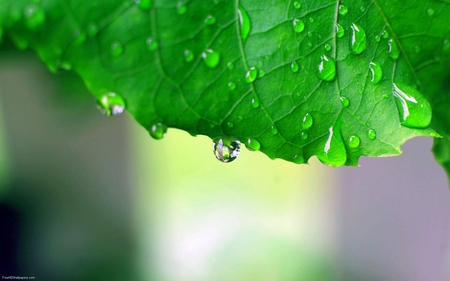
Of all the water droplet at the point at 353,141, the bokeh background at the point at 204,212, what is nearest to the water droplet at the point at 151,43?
the water droplet at the point at 353,141

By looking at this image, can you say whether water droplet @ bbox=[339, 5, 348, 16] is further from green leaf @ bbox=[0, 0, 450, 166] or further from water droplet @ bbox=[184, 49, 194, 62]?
water droplet @ bbox=[184, 49, 194, 62]

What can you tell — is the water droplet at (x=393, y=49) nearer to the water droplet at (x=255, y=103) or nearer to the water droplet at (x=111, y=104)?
the water droplet at (x=255, y=103)

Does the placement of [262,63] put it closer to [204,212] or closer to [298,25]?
[298,25]

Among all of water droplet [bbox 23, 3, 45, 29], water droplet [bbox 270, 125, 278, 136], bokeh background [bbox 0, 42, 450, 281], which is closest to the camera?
water droplet [bbox 23, 3, 45, 29]

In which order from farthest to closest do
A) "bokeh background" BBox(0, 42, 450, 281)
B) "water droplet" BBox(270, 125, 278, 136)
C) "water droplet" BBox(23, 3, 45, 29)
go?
1. "bokeh background" BBox(0, 42, 450, 281)
2. "water droplet" BBox(270, 125, 278, 136)
3. "water droplet" BBox(23, 3, 45, 29)

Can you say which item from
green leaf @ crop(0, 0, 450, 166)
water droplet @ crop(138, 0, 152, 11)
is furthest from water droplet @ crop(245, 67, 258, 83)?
water droplet @ crop(138, 0, 152, 11)

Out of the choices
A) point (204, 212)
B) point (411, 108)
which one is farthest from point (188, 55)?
point (204, 212)

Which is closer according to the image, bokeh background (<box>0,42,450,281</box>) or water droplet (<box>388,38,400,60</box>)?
water droplet (<box>388,38,400,60</box>)
